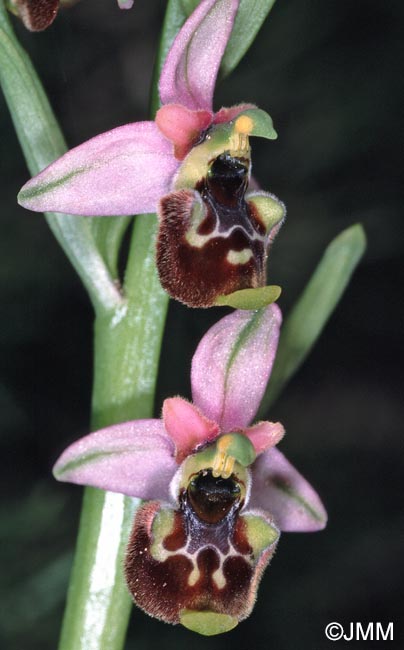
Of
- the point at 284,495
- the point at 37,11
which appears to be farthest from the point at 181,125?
the point at 284,495

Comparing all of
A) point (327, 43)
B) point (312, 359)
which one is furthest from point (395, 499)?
point (327, 43)

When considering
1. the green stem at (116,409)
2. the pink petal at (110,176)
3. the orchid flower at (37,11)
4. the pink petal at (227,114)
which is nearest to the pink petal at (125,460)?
the green stem at (116,409)

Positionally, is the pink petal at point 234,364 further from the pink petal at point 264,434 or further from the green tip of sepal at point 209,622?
the green tip of sepal at point 209,622

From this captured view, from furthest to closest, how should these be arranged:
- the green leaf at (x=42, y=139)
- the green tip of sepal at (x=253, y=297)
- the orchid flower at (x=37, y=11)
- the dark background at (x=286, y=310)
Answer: the dark background at (x=286, y=310) → the green leaf at (x=42, y=139) → the orchid flower at (x=37, y=11) → the green tip of sepal at (x=253, y=297)

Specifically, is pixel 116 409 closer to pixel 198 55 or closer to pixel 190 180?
pixel 190 180

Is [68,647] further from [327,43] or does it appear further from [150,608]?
[327,43]

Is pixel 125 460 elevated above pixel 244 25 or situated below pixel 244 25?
below
